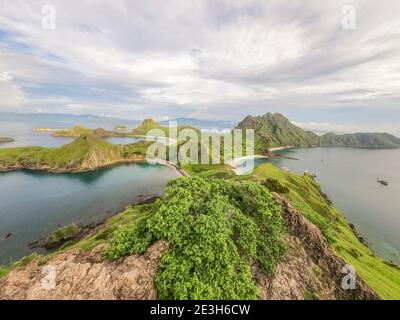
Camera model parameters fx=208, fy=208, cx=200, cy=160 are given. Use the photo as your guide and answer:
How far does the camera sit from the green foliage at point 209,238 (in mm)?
14969

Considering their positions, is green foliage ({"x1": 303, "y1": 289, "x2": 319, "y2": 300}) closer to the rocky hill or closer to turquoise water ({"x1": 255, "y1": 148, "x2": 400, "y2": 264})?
turquoise water ({"x1": 255, "y1": 148, "x2": 400, "y2": 264})

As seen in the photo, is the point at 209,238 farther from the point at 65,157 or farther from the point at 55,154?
the point at 55,154

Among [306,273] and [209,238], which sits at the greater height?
[209,238]

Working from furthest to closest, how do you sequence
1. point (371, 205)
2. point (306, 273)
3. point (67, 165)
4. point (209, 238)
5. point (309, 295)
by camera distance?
point (67, 165) < point (371, 205) < point (306, 273) < point (309, 295) < point (209, 238)

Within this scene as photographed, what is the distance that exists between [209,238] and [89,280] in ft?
30.2

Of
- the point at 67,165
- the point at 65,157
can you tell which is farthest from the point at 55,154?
the point at 67,165

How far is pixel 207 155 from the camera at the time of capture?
7175 inches

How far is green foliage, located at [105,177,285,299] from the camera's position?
1497 centimetres

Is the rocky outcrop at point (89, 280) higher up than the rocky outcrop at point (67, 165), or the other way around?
the rocky outcrop at point (89, 280)

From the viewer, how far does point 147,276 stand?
1509 centimetres

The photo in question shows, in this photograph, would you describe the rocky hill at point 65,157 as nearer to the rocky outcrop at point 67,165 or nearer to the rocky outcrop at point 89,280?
the rocky outcrop at point 67,165

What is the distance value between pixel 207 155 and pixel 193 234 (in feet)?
544

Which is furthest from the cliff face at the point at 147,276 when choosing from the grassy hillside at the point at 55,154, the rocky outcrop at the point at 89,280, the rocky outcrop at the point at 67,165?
the grassy hillside at the point at 55,154
